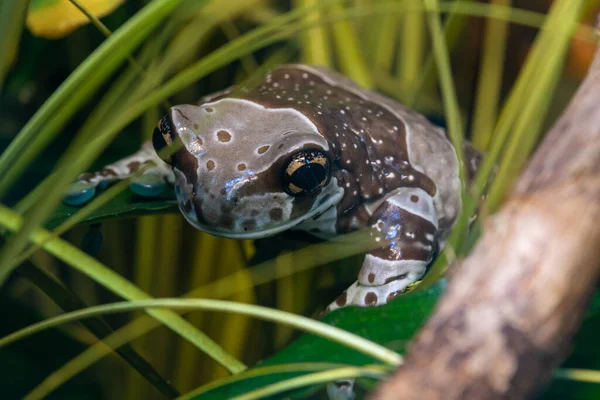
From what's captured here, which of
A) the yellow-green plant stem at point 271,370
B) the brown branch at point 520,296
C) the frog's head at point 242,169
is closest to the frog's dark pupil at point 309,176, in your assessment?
the frog's head at point 242,169

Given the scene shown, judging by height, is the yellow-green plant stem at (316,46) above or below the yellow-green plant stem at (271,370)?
below

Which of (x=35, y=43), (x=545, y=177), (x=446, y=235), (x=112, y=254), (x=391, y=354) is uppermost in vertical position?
(x=545, y=177)

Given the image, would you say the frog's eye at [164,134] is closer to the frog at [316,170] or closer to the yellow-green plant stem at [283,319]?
the frog at [316,170]

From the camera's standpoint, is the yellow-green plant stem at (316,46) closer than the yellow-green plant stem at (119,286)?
No

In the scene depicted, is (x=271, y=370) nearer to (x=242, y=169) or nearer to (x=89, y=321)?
(x=242, y=169)

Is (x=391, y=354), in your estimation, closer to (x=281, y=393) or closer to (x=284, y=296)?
(x=281, y=393)

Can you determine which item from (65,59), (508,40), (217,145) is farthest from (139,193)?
(508,40)

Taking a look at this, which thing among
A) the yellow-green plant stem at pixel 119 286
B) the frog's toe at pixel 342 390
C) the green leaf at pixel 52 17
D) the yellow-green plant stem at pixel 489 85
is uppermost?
the green leaf at pixel 52 17
